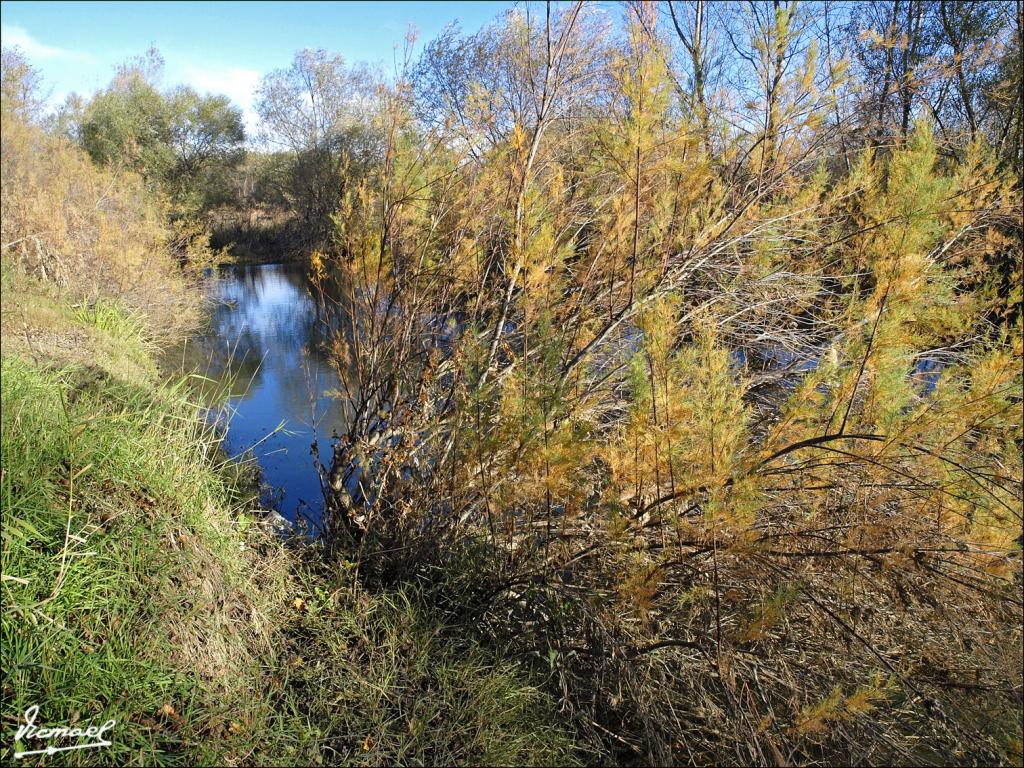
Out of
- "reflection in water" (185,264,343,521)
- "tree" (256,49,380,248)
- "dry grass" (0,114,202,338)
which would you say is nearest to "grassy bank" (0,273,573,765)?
"dry grass" (0,114,202,338)

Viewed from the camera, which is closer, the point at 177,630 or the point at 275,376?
the point at 177,630

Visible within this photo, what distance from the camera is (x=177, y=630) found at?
2133mm

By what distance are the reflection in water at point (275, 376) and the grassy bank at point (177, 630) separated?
783 mm

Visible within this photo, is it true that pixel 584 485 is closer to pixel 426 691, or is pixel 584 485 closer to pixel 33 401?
pixel 426 691

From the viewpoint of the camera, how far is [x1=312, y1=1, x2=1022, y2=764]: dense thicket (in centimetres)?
213

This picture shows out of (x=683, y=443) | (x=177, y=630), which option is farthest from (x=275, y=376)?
(x=683, y=443)

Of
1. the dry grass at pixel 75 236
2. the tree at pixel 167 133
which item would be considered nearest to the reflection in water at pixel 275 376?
the dry grass at pixel 75 236

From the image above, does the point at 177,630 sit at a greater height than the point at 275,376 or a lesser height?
greater

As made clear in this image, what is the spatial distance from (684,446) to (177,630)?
1938 mm

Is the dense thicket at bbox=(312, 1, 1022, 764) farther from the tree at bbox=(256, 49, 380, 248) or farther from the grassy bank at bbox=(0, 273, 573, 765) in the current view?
the tree at bbox=(256, 49, 380, 248)

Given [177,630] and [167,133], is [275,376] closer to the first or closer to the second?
[177,630]

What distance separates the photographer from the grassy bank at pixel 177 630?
186 cm

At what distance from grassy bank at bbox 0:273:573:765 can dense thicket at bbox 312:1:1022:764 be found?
0.29 metres

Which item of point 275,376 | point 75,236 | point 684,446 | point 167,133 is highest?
point 167,133
